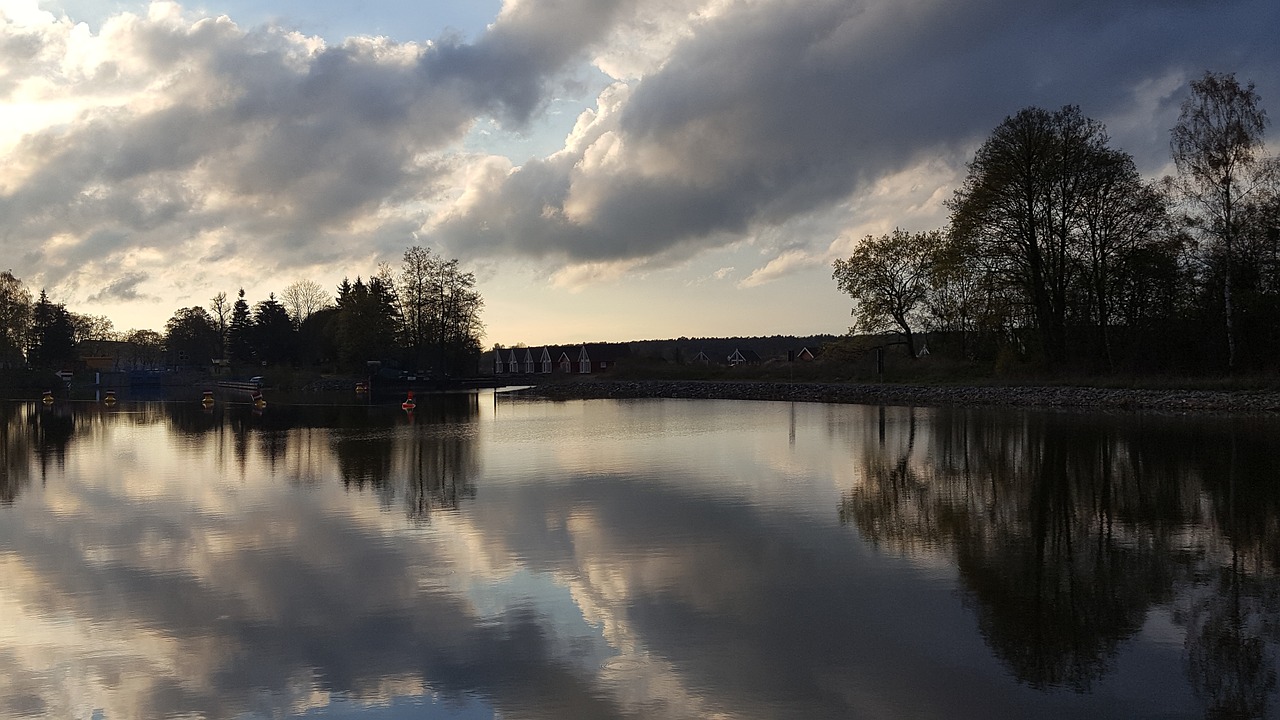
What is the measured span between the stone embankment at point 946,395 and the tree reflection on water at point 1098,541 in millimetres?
11657

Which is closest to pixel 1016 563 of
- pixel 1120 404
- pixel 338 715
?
pixel 338 715

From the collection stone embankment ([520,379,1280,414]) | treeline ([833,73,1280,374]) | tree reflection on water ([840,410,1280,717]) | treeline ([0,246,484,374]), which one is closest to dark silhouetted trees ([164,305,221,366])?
treeline ([0,246,484,374])

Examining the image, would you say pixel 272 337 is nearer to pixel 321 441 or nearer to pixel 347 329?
pixel 347 329

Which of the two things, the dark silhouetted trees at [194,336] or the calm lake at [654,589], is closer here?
the calm lake at [654,589]

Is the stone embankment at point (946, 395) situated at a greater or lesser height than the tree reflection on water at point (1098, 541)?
greater

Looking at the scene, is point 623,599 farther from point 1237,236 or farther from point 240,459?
point 1237,236

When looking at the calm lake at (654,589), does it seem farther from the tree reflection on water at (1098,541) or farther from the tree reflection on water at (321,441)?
the tree reflection on water at (321,441)

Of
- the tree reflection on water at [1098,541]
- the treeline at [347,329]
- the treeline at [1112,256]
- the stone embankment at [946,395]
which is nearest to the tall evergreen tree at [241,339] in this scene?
the treeline at [347,329]

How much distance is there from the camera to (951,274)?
46500 mm

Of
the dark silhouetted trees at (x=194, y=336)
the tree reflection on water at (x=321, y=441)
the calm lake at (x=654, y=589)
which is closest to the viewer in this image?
the calm lake at (x=654, y=589)

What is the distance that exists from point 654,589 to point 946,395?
37.7 metres

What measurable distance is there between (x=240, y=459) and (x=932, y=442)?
16.9m

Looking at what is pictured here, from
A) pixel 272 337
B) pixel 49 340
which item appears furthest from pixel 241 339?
pixel 49 340

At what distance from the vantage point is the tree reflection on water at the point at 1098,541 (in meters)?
6.90
